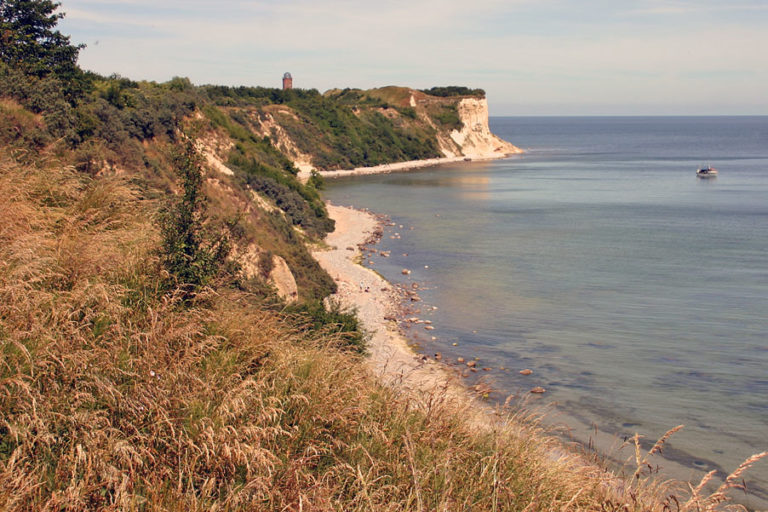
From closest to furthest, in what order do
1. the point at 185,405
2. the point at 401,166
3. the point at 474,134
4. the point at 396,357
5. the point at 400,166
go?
the point at 185,405 < the point at 396,357 < the point at 400,166 < the point at 401,166 < the point at 474,134

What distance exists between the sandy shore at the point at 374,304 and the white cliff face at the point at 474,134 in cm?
7831

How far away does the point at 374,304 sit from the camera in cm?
2394

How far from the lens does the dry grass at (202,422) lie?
4.40 metres

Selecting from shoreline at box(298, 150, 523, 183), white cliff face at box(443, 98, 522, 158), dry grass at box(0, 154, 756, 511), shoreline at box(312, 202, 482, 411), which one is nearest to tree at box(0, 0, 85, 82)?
shoreline at box(312, 202, 482, 411)

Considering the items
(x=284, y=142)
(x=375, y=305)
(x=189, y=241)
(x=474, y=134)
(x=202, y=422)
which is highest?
(x=474, y=134)

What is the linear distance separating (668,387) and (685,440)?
313 cm

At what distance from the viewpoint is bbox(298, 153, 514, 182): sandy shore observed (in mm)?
79188

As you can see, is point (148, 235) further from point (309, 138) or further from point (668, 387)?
point (309, 138)

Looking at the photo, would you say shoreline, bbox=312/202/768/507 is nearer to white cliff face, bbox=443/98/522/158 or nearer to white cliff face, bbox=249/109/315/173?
white cliff face, bbox=249/109/315/173

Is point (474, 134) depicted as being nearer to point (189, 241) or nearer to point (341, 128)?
point (341, 128)

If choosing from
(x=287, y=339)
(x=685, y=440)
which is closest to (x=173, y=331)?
(x=287, y=339)

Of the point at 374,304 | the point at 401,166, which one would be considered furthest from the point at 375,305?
the point at 401,166

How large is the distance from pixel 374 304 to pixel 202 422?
1911 cm

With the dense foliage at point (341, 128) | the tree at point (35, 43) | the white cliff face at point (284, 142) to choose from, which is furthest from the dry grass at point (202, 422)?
the dense foliage at point (341, 128)
